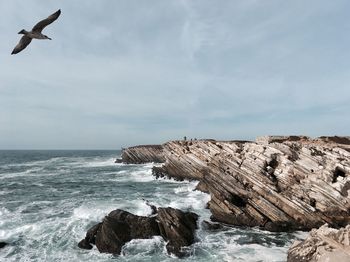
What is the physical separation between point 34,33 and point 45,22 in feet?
1.46

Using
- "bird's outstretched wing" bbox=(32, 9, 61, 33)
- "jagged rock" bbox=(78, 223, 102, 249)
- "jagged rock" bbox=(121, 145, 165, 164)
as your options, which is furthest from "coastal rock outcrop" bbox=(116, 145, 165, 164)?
"bird's outstretched wing" bbox=(32, 9, 61, 33)

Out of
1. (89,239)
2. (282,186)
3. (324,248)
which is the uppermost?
(282,186)

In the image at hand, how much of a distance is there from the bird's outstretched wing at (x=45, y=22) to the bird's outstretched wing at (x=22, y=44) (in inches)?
16.3

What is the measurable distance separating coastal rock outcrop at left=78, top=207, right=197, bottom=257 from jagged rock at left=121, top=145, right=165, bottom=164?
187ft

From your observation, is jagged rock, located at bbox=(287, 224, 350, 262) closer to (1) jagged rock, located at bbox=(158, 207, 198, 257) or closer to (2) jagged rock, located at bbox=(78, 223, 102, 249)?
(1) jagged rock, located at bbox=(158, 207, 198, 257)

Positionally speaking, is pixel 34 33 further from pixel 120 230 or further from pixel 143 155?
pixel 143 155

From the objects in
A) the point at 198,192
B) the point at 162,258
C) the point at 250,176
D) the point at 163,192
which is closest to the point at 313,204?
the point at 250,176

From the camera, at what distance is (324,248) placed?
14.7m

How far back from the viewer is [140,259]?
19453 mm

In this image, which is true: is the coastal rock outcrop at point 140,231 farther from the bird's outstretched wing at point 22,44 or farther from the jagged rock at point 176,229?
the bird's outstretched wing at point 22,44

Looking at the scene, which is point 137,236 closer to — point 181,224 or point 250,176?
point 181,224

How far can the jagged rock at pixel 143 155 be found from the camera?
269 ft

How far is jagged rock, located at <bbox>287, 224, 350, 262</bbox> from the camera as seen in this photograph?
1398cm

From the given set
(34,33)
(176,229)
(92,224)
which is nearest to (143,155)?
(92,224)
